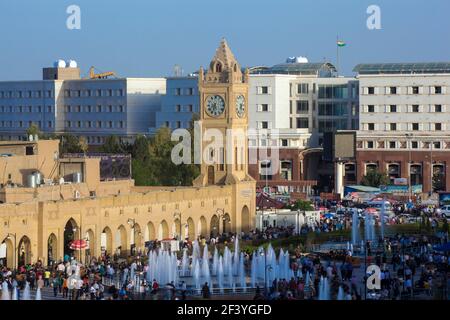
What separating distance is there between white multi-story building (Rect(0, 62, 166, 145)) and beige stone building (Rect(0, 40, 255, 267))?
4204 centimetres

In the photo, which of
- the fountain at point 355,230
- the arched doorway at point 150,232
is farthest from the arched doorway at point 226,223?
the arched doorway at point 150,232

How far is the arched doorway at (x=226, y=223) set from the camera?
82688mm

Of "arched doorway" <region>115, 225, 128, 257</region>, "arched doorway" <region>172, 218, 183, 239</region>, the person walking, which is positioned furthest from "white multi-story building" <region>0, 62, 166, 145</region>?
the person walking

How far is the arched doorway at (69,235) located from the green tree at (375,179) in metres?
42.7

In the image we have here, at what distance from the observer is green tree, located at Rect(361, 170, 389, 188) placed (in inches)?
4264

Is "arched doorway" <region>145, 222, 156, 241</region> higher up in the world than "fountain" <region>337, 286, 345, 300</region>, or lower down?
higher up

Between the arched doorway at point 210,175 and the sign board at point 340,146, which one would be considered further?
the sign board at point 340,146

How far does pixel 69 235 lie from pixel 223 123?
1790 centimetres

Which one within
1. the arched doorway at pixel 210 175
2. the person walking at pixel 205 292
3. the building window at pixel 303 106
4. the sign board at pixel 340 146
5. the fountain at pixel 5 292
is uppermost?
the building window at pixel 303 106

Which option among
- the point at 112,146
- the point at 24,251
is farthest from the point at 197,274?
the point at 112,146

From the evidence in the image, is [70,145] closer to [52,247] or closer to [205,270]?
[52,247]

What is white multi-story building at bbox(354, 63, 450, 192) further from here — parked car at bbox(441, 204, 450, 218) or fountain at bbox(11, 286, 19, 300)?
fountain at bbox(11, 286, 19, 300)

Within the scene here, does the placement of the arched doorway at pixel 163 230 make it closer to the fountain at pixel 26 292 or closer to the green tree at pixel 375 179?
the fountain at pixel 26 292
